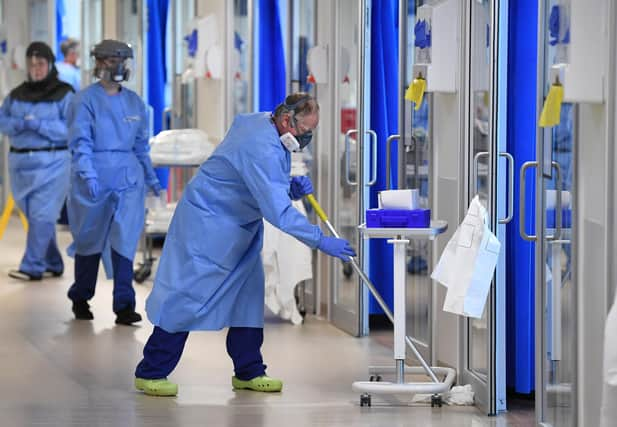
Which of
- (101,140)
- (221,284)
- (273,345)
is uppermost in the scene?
(101,140)

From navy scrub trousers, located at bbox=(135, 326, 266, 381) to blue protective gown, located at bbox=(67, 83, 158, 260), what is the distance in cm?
176

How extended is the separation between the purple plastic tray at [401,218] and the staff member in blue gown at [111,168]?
242 cm

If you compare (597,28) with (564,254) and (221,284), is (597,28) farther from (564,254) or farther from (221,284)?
(221,284)

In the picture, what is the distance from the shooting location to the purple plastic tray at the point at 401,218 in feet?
16.8

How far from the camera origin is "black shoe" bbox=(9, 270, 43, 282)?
30.5ft

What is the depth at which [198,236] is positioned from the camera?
542 centimetres

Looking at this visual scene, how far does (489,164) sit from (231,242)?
111 centimetres

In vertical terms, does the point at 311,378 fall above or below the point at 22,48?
below

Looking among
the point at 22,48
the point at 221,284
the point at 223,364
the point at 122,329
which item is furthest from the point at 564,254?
the point at 22,48

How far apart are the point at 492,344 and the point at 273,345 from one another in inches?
76.4

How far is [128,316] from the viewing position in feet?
24.3

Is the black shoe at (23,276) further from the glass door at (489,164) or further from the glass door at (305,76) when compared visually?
the glass door at (489,164)

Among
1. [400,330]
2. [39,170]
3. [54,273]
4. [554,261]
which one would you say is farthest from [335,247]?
[54,273]

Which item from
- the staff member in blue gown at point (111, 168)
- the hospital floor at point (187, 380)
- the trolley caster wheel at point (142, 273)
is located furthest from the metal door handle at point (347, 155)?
the trolley caster wheel at point (142, 273)
